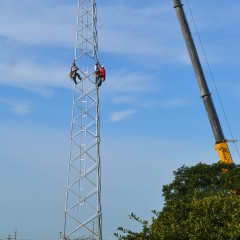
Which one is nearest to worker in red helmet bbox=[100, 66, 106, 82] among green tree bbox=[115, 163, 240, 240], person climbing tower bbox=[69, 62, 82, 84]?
→ person climbing tower bbox=[69, 62, 82, 84]

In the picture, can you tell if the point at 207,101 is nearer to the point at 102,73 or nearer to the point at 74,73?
the point at 102,73

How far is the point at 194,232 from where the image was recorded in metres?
16.2

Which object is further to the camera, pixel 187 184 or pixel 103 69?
pixel 187 184

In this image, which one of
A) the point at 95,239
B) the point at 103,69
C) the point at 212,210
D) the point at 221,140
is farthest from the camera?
the point at 221,140

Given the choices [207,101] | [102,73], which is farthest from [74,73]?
[207,101]

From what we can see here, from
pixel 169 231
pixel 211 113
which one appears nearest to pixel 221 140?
pixel 211 113

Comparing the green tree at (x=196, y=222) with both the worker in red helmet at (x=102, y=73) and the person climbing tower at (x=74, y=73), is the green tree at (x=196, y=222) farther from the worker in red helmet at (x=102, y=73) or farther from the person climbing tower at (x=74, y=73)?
the person climbing tower at (x=74, y=73)

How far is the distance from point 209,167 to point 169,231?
61.5 feet

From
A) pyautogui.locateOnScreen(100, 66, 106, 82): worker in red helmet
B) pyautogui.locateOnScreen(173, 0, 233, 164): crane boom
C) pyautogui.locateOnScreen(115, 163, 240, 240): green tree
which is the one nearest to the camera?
pyautogui.locateOnScreen(115, 163, 240, 240): green tree

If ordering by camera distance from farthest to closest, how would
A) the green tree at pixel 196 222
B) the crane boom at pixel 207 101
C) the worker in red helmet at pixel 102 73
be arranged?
the crane boom at pixel 207 101 → the worker in red helmet at pixel 102 73 → the green tree at pixel 196 222

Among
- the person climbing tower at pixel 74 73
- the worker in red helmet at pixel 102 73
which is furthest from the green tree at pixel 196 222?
the person climbing tower at pixel 74 73

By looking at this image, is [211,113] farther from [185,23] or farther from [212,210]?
[212,210]

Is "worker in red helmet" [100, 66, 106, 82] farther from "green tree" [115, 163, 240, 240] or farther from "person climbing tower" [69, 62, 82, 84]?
"green tree" [115, 163, 240, 240]

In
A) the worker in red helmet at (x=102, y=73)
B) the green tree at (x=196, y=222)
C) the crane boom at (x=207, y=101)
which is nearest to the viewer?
the green tree at (x=196, y=222)
